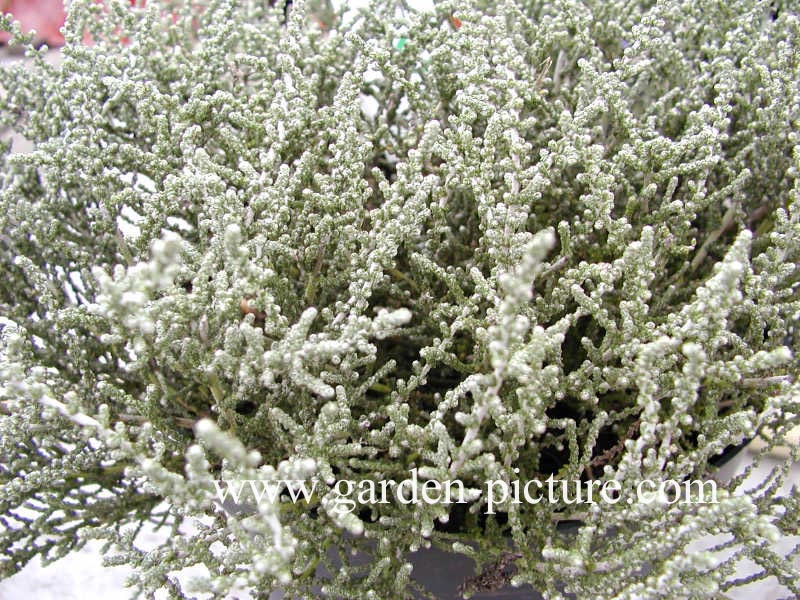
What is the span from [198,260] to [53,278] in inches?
9.3

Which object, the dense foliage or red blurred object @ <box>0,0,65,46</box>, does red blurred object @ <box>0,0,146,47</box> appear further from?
the dense foliage

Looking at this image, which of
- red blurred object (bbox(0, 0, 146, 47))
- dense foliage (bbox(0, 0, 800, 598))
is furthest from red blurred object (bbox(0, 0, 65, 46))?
dense foliage (bbox(0, 0, 800, 598))

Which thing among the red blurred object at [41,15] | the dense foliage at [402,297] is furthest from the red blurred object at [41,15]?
the dense foliage at [402,297]

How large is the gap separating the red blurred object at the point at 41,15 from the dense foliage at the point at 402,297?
2.19m

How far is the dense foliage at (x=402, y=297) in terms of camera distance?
571mm

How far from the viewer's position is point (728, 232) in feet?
3.10

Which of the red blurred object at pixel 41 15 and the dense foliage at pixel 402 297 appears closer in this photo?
the dense foliage at pixel 402 297

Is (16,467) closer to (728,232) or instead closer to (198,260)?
(198,260)

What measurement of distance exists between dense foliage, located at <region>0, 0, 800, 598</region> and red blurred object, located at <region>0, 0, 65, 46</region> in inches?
86.1

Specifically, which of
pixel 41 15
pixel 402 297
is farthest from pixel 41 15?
pixel 402 297

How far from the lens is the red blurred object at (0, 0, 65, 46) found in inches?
111

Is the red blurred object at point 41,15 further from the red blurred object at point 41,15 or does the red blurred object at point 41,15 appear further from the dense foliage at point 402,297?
the dense foliage at point 402,297

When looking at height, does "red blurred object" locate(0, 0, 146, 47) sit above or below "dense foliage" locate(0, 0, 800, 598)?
above

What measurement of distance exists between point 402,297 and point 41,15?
2.80 m
